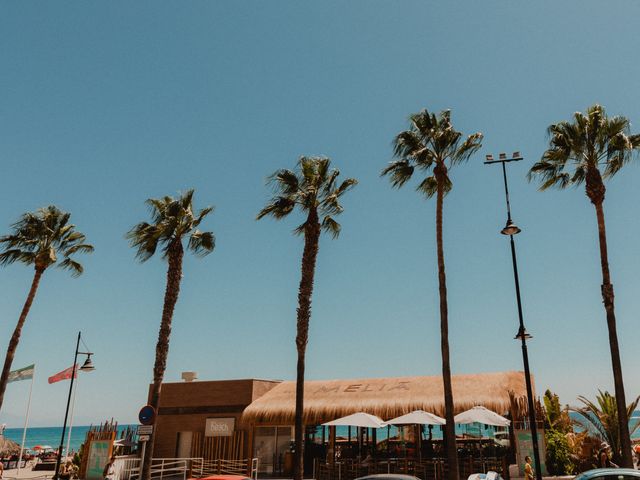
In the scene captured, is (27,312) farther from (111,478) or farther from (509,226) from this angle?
(509,226)

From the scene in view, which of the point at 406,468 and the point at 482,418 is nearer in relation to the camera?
the point at 482,418

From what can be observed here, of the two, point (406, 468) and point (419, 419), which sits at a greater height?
point (419, 419)

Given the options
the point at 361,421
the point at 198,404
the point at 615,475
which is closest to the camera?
the point at 615,475

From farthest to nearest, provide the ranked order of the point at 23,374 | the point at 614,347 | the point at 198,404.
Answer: the point at 23,374 → the point at 198,404 → the point at 614,347

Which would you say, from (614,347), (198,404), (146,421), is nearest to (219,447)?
(198,404)

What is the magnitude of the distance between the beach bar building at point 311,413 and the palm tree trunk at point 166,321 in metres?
7.70

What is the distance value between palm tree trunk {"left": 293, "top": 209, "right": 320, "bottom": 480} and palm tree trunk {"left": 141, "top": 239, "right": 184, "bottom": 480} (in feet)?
17.7

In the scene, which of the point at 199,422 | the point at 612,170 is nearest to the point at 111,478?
the point at 199,422

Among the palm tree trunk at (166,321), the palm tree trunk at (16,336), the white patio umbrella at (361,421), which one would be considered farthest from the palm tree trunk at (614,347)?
the palm tree trunk at (16,336)

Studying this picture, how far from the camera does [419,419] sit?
896 inches

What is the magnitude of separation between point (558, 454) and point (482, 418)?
2974 millimetres

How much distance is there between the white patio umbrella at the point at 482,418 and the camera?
21.7 m

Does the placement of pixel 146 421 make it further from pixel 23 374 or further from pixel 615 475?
pixel 23 374

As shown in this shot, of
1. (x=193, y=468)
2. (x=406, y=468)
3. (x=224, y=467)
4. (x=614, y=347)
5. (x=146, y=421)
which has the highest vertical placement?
(x=614, y=347)
